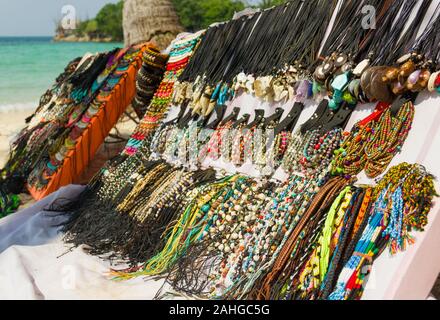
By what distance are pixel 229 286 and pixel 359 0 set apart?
1.39 m

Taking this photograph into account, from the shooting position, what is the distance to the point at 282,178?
228 centimetres

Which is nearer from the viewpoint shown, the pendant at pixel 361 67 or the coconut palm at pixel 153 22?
the pendant at pixel 361 67

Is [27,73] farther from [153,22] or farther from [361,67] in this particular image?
[361,67]

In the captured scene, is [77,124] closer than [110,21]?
Yes

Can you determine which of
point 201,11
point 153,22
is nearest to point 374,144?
point 153,22

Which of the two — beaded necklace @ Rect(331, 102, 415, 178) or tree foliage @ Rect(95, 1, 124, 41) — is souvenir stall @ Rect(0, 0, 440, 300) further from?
tree foliage @ Rect(95, 1, 124, 41)

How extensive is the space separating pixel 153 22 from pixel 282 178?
4059 millimetres

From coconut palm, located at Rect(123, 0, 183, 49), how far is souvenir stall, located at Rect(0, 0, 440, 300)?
2525 mm

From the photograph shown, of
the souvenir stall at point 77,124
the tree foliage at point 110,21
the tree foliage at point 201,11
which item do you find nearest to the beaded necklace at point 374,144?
the souvenir stall at point 77,124

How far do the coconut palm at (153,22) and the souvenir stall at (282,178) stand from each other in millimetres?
2525

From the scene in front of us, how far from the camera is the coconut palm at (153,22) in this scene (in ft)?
19.1

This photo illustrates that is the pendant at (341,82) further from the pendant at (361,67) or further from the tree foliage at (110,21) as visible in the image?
the tree foliage at (110,21)

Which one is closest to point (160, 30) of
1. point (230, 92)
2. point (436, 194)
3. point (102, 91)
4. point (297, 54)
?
point (102, 91)

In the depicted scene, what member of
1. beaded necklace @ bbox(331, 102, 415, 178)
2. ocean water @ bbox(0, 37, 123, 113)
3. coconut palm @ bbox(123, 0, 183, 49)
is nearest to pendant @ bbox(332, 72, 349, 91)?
beaded necklace @ bbox(331, 102, 415, 178)
